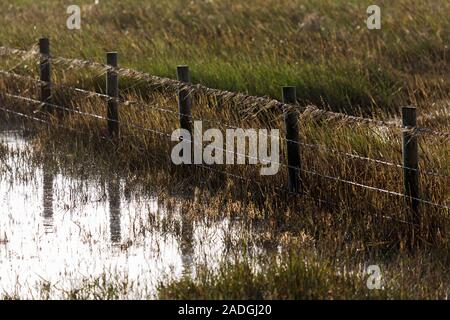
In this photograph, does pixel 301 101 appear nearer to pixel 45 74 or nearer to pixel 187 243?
pixel 45 74

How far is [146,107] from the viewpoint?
38.9 feet

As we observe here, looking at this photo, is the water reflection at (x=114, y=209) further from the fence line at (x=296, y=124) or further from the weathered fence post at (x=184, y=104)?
the weathered fence post at (x=184, y=104)

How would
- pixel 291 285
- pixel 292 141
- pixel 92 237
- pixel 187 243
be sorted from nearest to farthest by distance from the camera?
pixel 291 285, pixel 187 243, pixel 92 237, pixel 292 141

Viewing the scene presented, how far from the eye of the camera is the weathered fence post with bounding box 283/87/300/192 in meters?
9.32

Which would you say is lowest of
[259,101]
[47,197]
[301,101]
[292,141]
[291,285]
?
[291,285]

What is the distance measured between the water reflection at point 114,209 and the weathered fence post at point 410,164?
2.14m

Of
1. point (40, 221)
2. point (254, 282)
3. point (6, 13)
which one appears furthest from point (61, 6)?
point (254, 282)

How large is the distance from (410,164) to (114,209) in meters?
2.61

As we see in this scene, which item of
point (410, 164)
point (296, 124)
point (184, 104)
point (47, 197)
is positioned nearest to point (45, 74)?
point (184, 104)

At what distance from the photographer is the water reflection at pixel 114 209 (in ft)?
28.6

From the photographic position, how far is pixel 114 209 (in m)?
9.58

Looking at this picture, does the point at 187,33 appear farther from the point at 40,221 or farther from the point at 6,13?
the point at 40,221

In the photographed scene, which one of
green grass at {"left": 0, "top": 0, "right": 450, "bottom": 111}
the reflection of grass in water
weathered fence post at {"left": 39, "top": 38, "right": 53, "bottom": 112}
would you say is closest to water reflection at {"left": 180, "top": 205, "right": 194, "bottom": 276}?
the reflection of grass in water

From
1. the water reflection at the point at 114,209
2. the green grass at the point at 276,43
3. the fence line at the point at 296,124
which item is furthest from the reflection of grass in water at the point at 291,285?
the green grass at the point at 276,43
